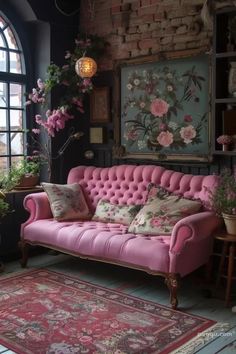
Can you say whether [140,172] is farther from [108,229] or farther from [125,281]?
[125,281]

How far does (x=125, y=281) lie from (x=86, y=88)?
6.91ft

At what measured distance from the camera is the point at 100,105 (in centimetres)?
493

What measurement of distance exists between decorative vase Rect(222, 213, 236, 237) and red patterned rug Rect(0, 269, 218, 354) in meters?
0.74

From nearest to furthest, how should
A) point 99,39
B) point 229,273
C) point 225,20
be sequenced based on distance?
1. point 229,273
2. point 225,20
3. point 99,39

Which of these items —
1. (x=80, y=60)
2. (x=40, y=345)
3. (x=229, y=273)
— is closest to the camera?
(x=40, y=345)

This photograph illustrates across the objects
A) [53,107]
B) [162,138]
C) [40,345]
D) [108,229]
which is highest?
[53,107]

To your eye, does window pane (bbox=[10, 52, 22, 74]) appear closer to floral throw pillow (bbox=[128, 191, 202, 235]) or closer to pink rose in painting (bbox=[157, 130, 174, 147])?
pink rose in painting (bbox=[157, 130, 174, 147])

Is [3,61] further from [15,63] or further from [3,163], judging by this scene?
[3,163]

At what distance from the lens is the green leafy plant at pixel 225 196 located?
3451 millimetres

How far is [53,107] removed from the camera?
490 cm

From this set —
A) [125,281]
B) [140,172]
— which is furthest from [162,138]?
[125,281]

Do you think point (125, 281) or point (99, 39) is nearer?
point (125, 281)

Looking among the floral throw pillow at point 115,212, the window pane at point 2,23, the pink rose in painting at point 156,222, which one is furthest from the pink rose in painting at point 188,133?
the window pane at point 2,23

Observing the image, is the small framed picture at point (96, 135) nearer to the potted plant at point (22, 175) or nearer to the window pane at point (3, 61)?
the potted plant at point (22, 175)
